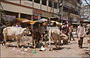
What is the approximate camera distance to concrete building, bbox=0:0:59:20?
63.2 feet

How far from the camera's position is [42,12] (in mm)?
27422

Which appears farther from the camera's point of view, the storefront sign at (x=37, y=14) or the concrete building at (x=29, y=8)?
the storefront sign at (x=37, y=14)

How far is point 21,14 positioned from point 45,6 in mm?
7257

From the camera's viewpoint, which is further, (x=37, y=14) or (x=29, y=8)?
(x=37, y=14)

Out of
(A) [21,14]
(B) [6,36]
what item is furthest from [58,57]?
(A) [21,14]

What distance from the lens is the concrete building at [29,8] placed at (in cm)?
1927

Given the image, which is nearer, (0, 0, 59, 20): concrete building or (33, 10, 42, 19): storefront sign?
(0, 0, 59, 20): concrete building

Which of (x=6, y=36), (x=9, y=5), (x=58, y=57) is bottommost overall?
(x=58, y=57)

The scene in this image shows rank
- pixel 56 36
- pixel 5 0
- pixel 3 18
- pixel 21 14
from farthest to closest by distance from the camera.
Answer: pixel 21 14
pixel 5 0
pixel 3 18
pixel 56 36

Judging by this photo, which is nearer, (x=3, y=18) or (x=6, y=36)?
(x=6, y=36)

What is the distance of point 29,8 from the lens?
23.6 m

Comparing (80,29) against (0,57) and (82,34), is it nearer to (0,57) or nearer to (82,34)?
(82,34)

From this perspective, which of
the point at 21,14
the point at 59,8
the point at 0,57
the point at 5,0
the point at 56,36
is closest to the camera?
the point at 0,57

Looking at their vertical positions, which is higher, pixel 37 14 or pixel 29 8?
pixel 29 8
